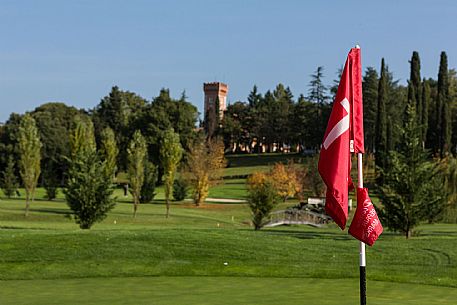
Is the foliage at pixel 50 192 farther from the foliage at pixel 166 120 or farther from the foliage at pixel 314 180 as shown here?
the foliage at pixel 314 180

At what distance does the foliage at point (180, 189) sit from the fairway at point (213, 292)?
1928 inches

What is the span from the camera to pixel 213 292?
1259 cm

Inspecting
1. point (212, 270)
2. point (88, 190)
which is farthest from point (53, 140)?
point (212, 270)

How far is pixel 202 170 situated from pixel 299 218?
777 inches

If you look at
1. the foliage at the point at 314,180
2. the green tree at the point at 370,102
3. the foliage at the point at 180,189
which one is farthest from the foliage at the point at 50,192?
the green tree at the point at 370,102

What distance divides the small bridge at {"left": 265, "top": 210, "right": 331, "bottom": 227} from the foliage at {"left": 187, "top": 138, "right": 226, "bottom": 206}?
18537 mm

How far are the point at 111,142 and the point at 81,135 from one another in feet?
10.7

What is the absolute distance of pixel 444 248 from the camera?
18.9 metres

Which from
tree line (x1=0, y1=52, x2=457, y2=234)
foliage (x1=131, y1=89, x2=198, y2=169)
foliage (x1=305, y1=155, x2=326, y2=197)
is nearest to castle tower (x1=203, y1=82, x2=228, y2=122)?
tree line (x1=0, y1=52, x2=457, y2=234)

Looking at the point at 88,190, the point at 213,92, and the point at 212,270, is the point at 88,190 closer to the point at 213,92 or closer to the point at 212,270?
the point at 212,270

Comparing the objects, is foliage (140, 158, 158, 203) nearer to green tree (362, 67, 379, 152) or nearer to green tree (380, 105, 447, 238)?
green tree (380, 105, 447, 238)

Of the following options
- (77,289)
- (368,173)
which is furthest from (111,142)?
(77,289)

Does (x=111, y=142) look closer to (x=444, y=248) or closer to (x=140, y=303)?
(x=444, y=248)

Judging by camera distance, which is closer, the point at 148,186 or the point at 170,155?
the point at 170,155
